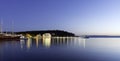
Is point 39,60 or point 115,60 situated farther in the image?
point 115,60

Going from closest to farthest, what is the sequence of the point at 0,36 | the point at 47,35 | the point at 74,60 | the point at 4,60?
the point at 4,60, the point at 74,60, the point at 0,36, the point at 47,35

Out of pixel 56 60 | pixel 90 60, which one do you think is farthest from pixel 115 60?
pixel 56 60

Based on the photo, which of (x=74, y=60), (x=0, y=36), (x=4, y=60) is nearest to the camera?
(x=4, y=60)

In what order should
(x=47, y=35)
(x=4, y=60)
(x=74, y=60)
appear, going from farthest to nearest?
(x=47, y=35) < (x=74, y=60) < (x=4, y=60)

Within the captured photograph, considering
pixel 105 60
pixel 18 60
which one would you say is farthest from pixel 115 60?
pixel 18 60

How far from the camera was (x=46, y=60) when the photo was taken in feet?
81.8

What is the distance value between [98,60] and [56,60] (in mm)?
4924

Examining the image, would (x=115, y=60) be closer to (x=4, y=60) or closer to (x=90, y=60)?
(x=90, y=60)

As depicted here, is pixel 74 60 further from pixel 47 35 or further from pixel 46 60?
pixel 47 35

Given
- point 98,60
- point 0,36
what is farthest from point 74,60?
point 0,36

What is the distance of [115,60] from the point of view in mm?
27062

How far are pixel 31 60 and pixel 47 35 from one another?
17457 cm

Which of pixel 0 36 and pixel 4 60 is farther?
pixel 0 36

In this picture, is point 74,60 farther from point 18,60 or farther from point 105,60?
point 18,60
